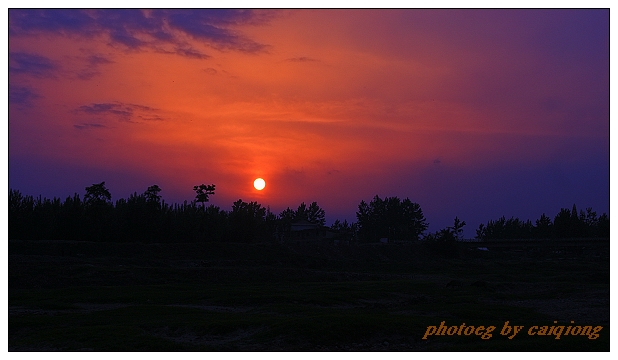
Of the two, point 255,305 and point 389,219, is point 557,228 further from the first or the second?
point 255,305

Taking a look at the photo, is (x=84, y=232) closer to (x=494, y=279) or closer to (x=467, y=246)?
(x=494, y=279)

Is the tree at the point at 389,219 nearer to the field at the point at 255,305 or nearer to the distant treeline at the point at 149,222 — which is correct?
the distant treeline at the point at 149,222

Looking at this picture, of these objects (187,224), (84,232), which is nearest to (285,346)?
(84,232)

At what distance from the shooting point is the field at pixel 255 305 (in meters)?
24.8

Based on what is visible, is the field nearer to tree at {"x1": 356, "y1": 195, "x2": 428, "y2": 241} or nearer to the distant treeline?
the distant treeline

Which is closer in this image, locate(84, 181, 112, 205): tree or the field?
the field

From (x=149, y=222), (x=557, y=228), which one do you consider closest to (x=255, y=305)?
(x=149, y=222)

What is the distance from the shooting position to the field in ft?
81.4

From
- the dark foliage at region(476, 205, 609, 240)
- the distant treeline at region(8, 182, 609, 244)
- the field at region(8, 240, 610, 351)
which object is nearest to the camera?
the field at region(8, 240, 610, 351)

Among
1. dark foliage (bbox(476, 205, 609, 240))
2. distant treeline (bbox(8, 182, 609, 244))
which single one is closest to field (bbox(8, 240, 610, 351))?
distant treeline (bbox(8, 182, 609, 244))

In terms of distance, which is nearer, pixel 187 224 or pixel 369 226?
pixel 187 224

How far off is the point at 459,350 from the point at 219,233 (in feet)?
273

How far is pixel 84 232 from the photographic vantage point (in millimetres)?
86688

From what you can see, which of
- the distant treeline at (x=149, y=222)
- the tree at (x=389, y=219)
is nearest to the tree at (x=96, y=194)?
the distant treeline at (x=149, y=222)
